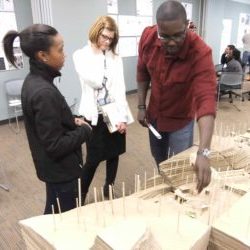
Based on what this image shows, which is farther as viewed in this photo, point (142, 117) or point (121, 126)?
point (121, 126)

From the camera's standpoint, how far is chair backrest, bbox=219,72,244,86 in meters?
4.77

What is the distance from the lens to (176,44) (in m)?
1.16

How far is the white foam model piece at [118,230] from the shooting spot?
65 centimetres

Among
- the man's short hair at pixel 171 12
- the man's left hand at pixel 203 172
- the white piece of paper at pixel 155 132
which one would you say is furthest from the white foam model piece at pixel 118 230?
the man's short hair at pixel 171 12

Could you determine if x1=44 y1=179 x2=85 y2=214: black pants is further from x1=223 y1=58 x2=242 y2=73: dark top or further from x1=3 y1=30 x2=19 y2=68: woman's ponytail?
x1=223 y1=58 x2=242 y2=73: dark top

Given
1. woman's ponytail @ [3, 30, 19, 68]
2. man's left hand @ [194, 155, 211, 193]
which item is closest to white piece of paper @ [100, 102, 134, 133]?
woman's ponytail @ [3, 30, 19, 68]

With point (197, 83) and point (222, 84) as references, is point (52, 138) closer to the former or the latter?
point (197, 83)

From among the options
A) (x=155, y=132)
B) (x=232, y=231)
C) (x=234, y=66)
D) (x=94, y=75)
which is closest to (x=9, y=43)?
(x=94, y=75)

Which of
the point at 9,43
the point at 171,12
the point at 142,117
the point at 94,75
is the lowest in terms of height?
the point at 142,117

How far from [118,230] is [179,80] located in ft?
2.81

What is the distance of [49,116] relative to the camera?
1121 millimetres

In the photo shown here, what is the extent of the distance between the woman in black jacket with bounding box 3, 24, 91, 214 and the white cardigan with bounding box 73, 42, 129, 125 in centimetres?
51

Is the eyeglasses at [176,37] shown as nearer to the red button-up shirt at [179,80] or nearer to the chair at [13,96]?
the red button-up shirt at [179,80]

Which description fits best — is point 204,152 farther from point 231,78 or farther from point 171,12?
point 231,78
